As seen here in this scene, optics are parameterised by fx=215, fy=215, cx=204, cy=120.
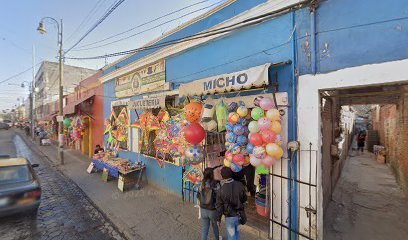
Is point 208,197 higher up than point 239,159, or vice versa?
point 239,159

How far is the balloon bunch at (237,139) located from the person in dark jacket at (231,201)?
0.52 metres

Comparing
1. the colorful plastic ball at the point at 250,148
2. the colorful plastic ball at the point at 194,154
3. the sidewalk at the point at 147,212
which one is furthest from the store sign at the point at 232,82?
the sidewalk at the point at 147,212

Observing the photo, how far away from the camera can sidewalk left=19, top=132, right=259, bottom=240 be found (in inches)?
206

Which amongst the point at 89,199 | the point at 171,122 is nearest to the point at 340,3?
the point at 171,122

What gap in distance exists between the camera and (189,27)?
7242mm

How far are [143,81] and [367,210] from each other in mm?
9154

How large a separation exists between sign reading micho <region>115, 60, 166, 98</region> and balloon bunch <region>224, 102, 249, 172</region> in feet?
14.1

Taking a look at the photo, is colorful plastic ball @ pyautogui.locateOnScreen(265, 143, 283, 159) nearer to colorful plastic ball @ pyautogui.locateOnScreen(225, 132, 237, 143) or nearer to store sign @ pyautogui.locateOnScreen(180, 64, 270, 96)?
colorful plastic ball @ pyautogui.locateOnScreen(225, 132, 237, 143)

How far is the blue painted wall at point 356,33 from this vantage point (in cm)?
333

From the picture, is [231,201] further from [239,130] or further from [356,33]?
[356,33]

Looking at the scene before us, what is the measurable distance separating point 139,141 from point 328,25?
7772 mm

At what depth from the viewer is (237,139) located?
467 centimetres

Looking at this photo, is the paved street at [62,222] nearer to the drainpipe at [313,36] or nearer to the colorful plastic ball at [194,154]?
the colorful plastic ball at [194,154]

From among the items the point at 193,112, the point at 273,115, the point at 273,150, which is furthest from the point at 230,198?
the point at 193,112
